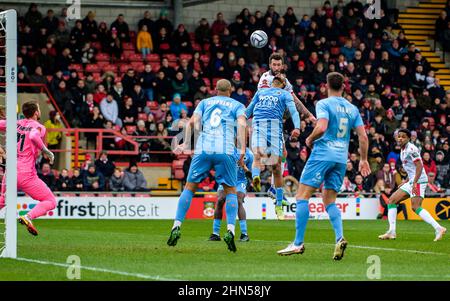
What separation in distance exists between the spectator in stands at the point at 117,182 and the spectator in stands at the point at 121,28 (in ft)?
23.2

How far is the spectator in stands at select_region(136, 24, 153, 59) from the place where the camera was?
3525cm

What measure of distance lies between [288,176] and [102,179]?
5.76 meters

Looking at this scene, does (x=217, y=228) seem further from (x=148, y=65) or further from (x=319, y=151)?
(x=148, y=65)

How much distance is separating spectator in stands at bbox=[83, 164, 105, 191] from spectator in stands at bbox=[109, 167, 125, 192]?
27 cm

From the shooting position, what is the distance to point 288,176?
1216 inches

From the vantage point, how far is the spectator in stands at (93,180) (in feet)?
96.8

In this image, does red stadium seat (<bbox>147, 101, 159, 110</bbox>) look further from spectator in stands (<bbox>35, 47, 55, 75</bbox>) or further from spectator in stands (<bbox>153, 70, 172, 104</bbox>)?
spectator in stands (<bbox>35, 47, 55, 75</bbox>)

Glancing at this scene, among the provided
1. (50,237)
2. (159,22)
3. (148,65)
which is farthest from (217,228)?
(159,22)

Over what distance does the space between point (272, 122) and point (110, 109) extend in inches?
575

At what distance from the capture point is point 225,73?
34.8 m

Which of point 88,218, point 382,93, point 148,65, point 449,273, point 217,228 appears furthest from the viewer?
point 382,93

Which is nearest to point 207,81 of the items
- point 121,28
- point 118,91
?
point 121,28

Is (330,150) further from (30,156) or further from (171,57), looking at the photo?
(171,57)

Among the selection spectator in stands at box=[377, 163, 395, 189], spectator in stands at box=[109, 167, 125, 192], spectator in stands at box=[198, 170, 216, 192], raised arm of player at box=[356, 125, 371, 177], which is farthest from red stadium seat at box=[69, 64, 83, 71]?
raised arm of player at box=[356, 125, 371, 177]
